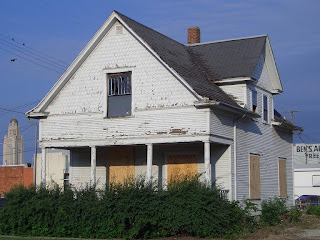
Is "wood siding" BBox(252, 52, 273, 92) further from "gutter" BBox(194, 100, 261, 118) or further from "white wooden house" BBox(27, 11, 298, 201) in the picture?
"gutter" BBox(194, 100, 261, 118)

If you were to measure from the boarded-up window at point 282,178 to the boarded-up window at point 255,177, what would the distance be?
11.1 feet

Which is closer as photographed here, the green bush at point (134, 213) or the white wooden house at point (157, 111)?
the green bush at point (134, 213)

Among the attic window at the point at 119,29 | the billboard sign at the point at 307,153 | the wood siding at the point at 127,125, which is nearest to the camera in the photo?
the wood siding at the point at 127,125

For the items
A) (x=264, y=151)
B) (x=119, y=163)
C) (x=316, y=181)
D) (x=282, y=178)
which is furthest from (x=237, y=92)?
(x=316, y=181)

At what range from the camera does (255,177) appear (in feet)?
83.6

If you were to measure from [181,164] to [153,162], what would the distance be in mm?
1284

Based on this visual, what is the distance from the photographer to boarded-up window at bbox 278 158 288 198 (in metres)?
28.8

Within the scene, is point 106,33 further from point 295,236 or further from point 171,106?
point 295,236

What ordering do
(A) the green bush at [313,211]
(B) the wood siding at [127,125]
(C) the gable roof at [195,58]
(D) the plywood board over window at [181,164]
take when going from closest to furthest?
1. (B) the wood siding at [127,125]
2. (C) the gable roof at [195,58]
3. (D) the plywood board over window at [181,164]
4. (A) the green bush at [313,211]

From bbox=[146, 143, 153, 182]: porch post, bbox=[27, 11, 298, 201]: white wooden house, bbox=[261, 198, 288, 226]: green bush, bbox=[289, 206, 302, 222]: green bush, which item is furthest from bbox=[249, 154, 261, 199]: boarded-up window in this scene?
bbox=[146, 143, 153, 182]: porch post

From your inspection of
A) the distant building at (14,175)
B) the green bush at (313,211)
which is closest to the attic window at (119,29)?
the green bush at (313,211)

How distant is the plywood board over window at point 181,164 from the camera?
2389cm

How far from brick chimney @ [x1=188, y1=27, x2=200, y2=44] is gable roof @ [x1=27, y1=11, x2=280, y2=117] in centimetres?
261

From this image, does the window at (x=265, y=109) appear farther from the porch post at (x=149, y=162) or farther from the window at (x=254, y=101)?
the porch post at (x=149, y=162)
